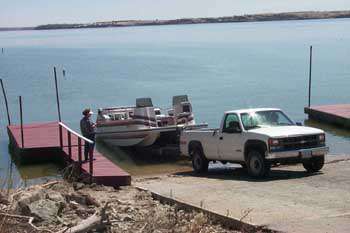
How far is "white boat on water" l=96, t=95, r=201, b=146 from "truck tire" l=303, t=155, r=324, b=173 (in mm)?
8460

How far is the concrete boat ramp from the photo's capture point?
30.6 feet

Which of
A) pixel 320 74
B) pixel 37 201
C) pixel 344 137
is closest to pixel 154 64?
pixel 320 74

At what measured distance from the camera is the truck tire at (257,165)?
50.1ft

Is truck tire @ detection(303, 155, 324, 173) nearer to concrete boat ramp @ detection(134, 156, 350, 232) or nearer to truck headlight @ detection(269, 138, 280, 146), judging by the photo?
concrete boat ramp @ detection(134, 156, 350, 232)

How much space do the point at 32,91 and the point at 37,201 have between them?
51.7 meters

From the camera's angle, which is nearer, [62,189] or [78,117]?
[62,189]

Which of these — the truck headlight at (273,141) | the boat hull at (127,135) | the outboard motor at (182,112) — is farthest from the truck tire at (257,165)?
the outboard motor at (182,112)

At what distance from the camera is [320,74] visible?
71312 mm

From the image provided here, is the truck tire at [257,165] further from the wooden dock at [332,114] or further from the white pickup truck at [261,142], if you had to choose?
the wooden dock at [332,114]

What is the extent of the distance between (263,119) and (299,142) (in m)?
1.41

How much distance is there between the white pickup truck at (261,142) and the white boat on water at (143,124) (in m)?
6.79

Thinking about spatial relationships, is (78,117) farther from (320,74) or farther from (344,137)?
(320,74)

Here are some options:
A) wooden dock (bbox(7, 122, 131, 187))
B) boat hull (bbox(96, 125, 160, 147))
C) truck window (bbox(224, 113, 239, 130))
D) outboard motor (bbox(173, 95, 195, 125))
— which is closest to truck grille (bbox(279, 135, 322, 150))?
truck window (bbox(224, 113, 239, 130))

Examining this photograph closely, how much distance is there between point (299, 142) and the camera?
1530 cm
